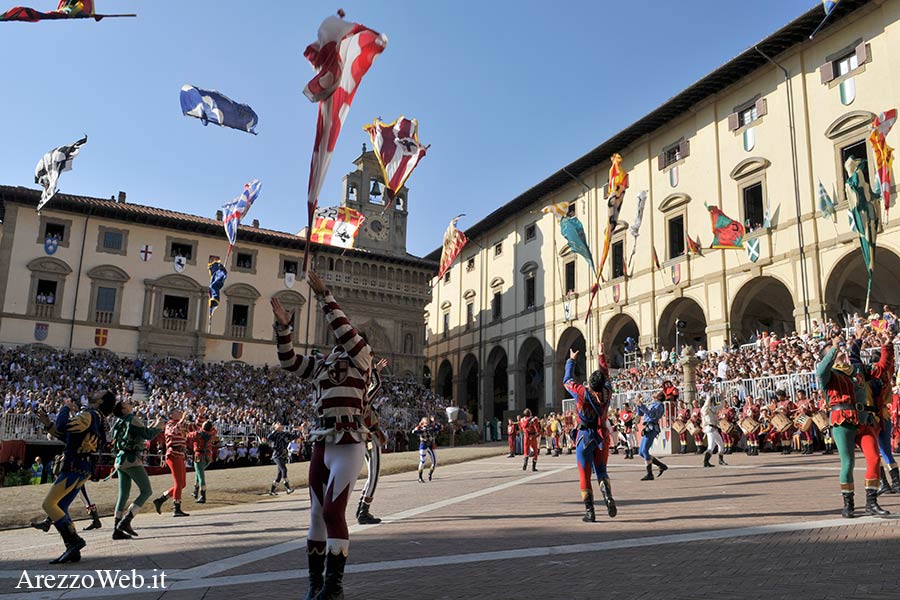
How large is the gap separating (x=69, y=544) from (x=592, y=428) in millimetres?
6221

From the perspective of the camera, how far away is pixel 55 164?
1125 inches

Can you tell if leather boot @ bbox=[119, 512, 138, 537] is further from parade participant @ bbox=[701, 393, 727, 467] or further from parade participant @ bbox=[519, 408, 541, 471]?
parade participant @ bbox=[701, 393, 727, 467]

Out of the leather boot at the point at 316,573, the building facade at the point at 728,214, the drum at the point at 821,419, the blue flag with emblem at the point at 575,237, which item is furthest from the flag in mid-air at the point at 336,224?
the leather boot at the point at 316,573

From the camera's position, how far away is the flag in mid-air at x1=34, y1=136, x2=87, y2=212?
92.7 feet

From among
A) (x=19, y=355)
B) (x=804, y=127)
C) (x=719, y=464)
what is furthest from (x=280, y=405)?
(x=804, y=127)

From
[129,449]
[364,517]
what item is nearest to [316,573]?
[364,517]

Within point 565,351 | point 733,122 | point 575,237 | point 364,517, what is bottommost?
point 364,517

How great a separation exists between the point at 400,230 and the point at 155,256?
19.0m

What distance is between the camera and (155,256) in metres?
43.0

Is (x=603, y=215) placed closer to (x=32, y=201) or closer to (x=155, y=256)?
(x=155, y=256)

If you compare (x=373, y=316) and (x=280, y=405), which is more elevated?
(x=373, y=316)

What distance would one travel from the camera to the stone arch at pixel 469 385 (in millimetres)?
52219

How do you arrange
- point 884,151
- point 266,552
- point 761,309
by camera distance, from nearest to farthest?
point 266,552 → point 884,151 → point 761,309

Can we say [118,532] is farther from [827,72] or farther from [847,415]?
[827,72]
